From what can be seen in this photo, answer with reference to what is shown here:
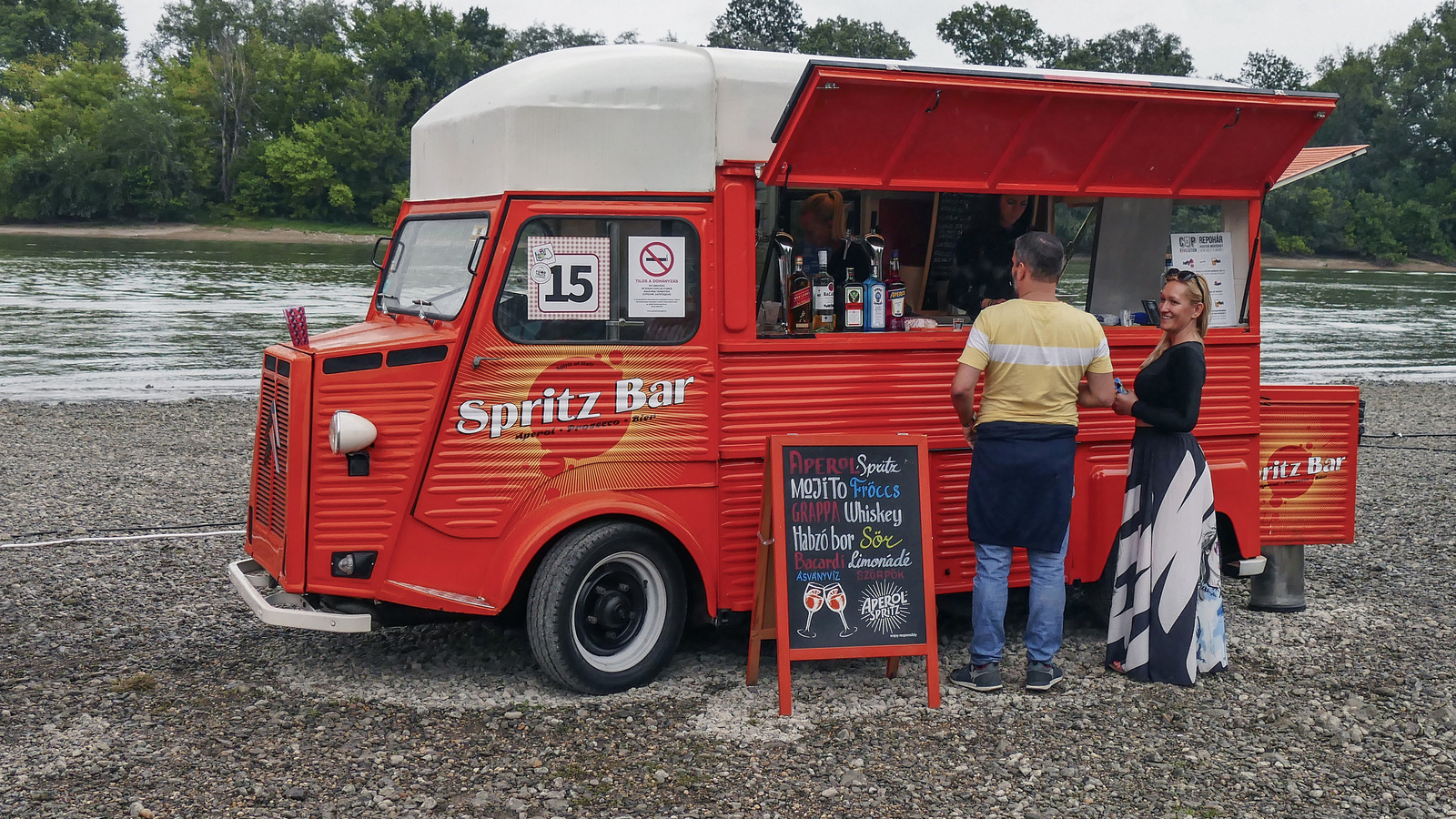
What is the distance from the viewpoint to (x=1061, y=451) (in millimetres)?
5316

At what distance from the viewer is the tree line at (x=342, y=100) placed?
7506 centimetres

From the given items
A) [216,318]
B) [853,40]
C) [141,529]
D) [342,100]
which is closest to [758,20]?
[853,40]

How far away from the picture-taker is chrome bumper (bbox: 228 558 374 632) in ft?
16.8

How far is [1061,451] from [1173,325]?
0.81 meters

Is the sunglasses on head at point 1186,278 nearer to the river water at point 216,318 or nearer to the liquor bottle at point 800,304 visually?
the liquor bottle at point 800,304

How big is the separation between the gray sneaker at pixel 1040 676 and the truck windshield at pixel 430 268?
2990 millimetres

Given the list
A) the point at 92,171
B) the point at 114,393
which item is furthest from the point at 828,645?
the point at 92,171

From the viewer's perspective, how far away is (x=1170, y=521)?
5.65 metres

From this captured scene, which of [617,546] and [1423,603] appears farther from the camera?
[1423,603]

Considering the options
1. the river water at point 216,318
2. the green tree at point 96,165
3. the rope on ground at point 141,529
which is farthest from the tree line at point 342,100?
the rope on ground at point 141,529

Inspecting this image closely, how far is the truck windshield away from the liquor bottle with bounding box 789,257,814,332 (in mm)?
1469

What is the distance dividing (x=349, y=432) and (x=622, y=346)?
46.6 inches

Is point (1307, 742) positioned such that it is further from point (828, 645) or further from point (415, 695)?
point (415, 695)

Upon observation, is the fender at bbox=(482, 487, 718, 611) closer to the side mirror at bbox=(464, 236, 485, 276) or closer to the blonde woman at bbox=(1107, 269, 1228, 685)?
the side mirror at bbox=(464, 236, 485, 276)
